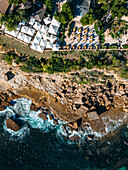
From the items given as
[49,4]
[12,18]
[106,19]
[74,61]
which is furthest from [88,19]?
[12,18]

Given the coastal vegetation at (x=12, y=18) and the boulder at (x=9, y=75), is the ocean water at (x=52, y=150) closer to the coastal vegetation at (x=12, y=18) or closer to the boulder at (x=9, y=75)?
the boulder at (x=9, y=75)

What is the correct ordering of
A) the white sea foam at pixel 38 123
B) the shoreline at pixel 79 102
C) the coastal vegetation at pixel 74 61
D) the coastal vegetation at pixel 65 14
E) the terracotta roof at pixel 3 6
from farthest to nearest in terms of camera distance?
1. the white sea foam at pixel 38 123
2. the shoreline at pixel 79 102
3. the coastal vegetation at pixel 74 61
4. the terracotta roof at pixel 3 6
5. the coastal vegetation at pixel 65 14

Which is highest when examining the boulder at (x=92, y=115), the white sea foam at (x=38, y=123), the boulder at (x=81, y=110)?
the boulder at (x=81, y=110)

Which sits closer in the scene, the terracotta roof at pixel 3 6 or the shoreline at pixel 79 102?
the terracotta roof at pixel 3 6

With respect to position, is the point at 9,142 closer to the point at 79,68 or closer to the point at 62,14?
the point at 79,68

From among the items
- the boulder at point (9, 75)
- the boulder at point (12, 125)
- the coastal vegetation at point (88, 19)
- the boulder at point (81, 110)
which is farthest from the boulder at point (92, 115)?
the boulder at point (9, 75)

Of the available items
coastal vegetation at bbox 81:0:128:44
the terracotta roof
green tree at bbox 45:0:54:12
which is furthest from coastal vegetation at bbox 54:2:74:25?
the terracotta roof

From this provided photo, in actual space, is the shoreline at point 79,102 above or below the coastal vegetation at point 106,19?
below

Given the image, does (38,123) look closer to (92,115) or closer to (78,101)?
(78,101)

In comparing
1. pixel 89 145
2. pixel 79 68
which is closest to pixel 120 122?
pixel 89 145

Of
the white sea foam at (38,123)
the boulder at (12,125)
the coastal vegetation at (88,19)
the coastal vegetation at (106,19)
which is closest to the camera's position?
the coastal vegetation at (88,19)
